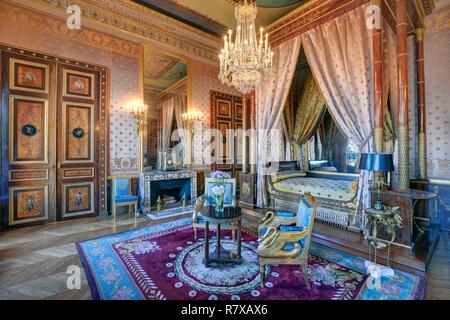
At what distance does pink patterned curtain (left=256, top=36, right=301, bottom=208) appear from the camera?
4.37 meters

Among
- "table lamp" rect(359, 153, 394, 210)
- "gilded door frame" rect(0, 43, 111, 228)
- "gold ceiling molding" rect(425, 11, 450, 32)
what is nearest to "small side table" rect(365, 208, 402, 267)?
"table lamp" rect(359, 153, 394, 210)

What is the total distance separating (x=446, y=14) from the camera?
13.0ft

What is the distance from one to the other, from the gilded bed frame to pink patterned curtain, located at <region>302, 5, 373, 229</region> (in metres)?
0.10

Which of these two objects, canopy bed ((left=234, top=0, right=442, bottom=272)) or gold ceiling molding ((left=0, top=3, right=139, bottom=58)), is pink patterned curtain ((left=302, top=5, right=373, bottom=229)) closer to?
canopy bed ((left=234, top=0, right=442, bottom=272))

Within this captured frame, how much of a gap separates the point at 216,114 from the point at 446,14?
5348 mm

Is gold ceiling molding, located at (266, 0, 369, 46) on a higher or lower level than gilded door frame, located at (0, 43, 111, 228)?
higher

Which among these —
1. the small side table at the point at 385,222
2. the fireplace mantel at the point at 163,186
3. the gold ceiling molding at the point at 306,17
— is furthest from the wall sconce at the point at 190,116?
the small side table at the point at 385,222

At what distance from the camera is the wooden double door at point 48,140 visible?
12.3ft

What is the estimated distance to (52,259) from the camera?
272 centimetres

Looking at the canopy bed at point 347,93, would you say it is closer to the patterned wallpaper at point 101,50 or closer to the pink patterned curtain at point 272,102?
the pink patterned curtain at point 272,102

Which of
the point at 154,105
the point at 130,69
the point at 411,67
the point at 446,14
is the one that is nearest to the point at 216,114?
the point at 154,105

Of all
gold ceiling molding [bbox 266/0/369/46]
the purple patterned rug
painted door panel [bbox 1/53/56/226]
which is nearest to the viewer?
the purple patterned rug

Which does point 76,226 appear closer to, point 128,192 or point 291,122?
point 128,192

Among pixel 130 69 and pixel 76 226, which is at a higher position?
pixel 130 69
